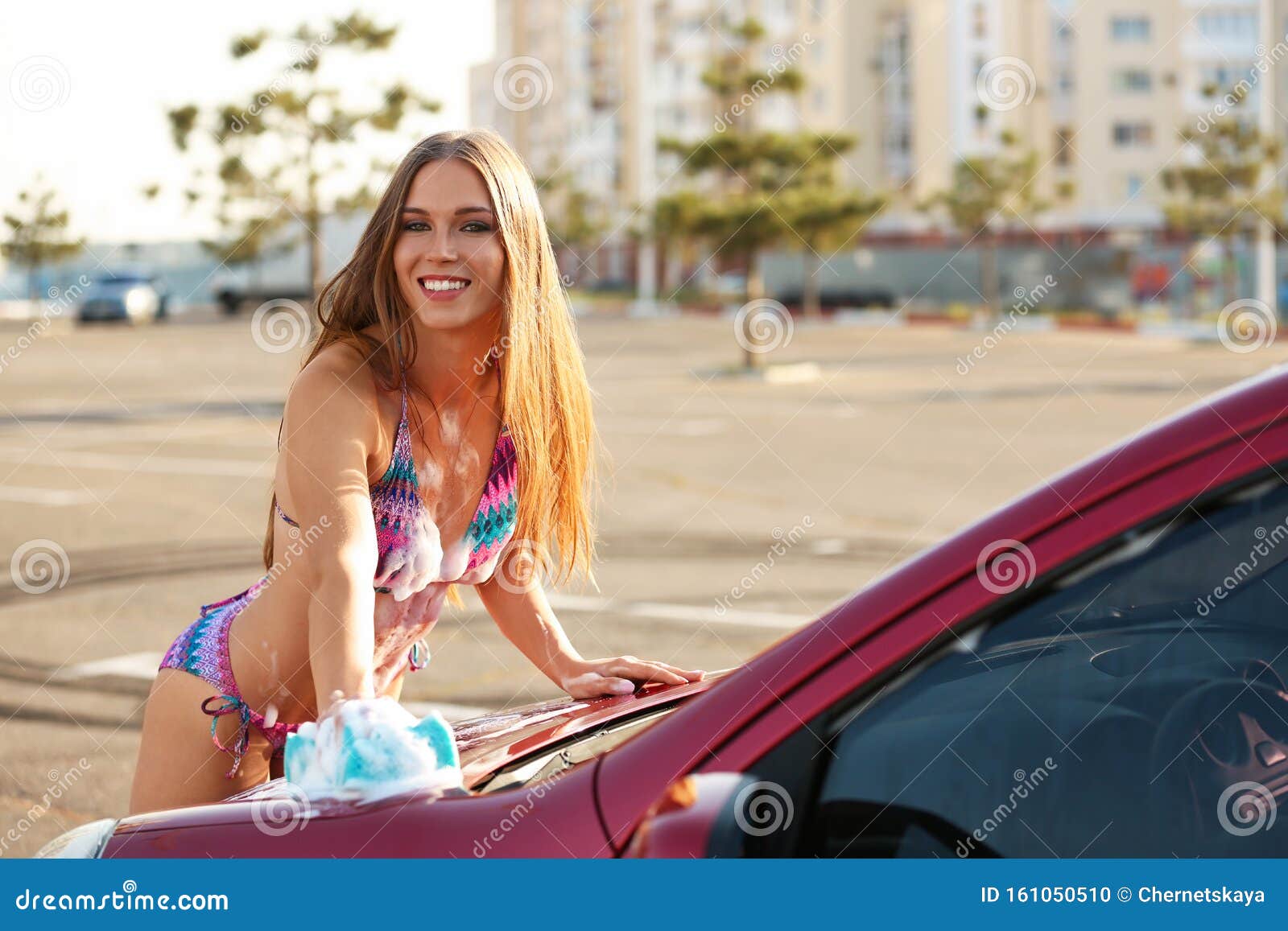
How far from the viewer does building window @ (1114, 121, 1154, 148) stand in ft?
237

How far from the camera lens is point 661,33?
281 feet

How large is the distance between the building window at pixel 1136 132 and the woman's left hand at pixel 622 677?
7480 centimetres

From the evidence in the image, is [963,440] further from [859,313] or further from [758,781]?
[859,313]

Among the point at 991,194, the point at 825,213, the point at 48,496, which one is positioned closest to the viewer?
the point at 48,496

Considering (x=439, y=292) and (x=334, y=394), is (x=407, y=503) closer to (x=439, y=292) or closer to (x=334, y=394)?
(x=334, y=394)

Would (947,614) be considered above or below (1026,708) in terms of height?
above

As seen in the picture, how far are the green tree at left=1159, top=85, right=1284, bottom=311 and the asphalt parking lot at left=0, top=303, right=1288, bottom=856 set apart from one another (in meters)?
11.9

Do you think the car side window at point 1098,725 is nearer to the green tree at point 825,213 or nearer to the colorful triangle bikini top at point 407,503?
the colorful triangle bikini top at point 407,503

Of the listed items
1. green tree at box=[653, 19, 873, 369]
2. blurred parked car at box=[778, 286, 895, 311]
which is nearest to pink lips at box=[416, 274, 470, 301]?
green tree at box=[653, 19, 873, 369]

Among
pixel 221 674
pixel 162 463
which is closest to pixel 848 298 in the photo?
pixel 162 463

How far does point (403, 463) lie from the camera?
2.59 meters

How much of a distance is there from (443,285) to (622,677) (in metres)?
0.75

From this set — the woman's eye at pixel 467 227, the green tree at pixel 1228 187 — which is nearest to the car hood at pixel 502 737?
the woman's eye at pixel 467 227
